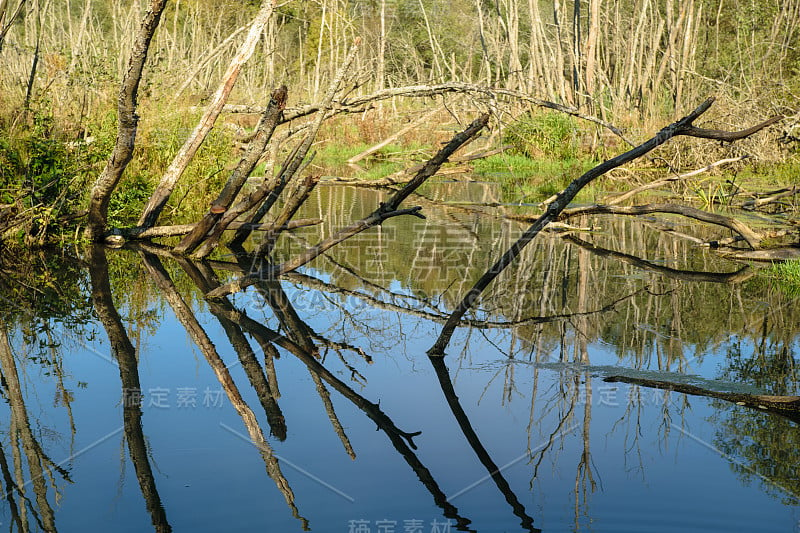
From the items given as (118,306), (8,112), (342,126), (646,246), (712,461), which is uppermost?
(342,126)

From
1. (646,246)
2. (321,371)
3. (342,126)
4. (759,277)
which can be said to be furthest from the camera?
(342,126)

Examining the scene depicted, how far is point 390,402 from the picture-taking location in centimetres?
406

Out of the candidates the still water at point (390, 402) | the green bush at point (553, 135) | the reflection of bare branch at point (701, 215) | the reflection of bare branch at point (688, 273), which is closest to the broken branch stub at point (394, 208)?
the still water at point (390, 402)

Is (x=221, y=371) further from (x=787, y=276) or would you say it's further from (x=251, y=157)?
(x=787, y=276)

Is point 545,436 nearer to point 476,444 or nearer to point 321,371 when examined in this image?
point 476,444

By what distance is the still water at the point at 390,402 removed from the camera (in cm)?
301

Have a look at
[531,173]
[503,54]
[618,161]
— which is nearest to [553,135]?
[531,173]

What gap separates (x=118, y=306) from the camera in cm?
588

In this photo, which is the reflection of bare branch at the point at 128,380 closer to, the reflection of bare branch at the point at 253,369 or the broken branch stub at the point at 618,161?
the reflection of bare branch at the point at 253,369

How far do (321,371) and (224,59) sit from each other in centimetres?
1343

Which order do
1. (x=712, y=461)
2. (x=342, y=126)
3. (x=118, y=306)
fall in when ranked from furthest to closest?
(x=342, y=126), (x=118, y=306), (x=712, y=461)

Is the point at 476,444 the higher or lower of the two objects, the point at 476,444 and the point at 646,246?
the lower

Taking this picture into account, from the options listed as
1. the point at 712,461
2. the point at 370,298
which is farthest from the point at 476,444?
the point at 370,298

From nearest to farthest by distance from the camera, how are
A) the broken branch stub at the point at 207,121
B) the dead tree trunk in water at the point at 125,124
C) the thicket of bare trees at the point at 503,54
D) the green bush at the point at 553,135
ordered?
the dead tree trunk in water at the point at 125,124 → the broken branch stub at the point at 207,121 → the thicket of bare trees at the point at 503,54 → the green bush at the point at 553,135
